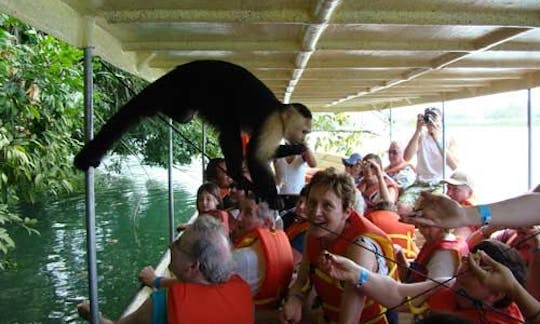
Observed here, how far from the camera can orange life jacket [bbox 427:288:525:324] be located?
1.85 metres

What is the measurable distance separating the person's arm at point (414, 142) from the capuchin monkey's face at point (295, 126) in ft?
8.84

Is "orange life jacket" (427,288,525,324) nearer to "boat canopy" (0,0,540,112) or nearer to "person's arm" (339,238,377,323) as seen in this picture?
"person's arm" (339,238,377,323)

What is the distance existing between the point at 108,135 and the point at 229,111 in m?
0.85

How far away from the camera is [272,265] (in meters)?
2.42

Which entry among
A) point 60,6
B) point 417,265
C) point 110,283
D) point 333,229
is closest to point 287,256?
point 333,229

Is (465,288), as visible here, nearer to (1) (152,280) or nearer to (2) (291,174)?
(1) (152,280)

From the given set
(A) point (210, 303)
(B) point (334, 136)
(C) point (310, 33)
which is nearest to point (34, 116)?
(C) point (310, 33)

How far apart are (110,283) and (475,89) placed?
497 cm

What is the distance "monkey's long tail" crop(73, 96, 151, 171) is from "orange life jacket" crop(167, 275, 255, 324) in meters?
0.71

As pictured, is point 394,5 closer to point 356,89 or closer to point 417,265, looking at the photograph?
A: point 417,265

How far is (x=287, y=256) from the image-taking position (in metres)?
2.50

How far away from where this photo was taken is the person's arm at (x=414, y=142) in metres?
5.82

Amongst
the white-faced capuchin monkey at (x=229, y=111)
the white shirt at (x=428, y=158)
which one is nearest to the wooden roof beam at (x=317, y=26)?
the white-faced capuchin monkey at (x=229, y=111)

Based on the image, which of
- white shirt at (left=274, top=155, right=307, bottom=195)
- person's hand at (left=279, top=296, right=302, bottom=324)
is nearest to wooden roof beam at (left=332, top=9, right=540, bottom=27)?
person's hand at (left=279, top=296, right=302, bottom=324)
